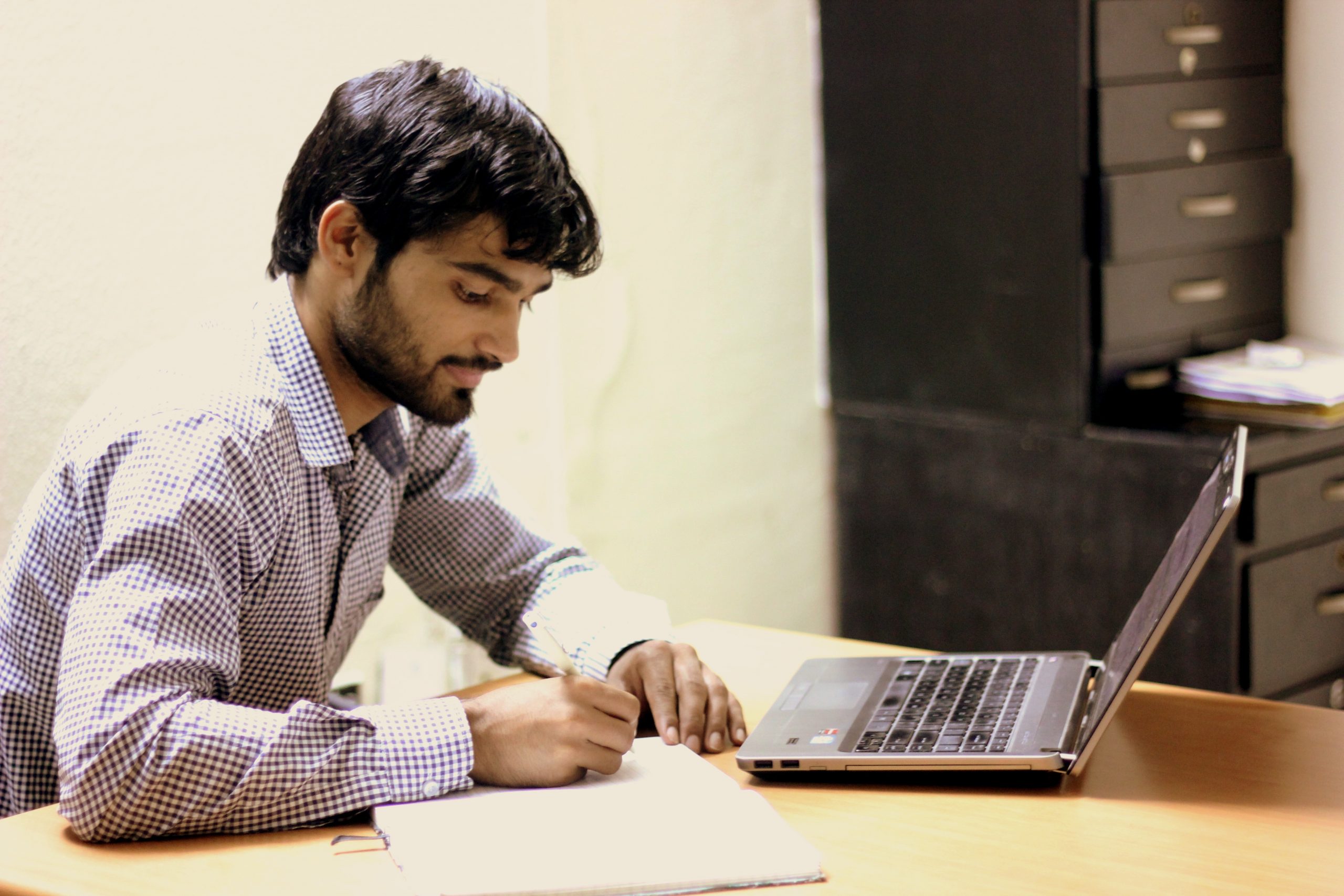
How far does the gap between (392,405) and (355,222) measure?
199 millimetres

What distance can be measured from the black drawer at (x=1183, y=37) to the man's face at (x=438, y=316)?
4.47 feet

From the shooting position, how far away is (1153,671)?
2.33 metres

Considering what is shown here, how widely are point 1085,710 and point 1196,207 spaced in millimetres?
1503

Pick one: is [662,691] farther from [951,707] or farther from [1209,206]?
[1209,206]

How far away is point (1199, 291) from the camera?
2.48 m

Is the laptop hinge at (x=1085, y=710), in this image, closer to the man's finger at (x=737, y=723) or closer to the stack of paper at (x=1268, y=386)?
the man's finger at (x=737, y=723)

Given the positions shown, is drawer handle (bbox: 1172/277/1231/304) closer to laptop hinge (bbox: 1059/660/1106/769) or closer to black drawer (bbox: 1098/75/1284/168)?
black drawer (bbox: 1098/75/1284/168)

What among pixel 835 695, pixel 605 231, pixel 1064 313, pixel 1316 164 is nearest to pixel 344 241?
pixel 835 695

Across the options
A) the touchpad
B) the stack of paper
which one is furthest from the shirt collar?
the stack of paper

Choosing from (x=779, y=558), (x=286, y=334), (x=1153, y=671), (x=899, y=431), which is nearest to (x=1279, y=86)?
(x=899, y=431)

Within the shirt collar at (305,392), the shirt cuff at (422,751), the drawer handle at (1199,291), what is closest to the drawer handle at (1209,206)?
the drawer handle at (1199,291)

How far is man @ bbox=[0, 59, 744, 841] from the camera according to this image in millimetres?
1019

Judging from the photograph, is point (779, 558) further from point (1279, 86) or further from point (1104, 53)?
point (1279, 86)

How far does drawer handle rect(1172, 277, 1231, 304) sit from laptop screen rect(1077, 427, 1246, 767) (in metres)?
1.29
